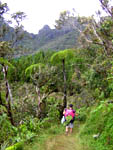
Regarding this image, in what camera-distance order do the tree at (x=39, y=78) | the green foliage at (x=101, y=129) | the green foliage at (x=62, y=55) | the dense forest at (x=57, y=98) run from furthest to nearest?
the tree at (x=39, y=78) < the green foliage at (x=62, y=55) < the dense forest at (x=57, y=98) < the green foliage at (x=101, y=129)

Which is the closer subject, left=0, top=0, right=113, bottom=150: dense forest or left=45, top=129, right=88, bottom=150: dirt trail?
left=45, top=129, right=88, bottom=150: dirt trail

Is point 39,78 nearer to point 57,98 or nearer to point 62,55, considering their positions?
point 62,55

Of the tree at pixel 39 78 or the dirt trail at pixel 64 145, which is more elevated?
the tree at pixel 39 78

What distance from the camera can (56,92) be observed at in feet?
32.0

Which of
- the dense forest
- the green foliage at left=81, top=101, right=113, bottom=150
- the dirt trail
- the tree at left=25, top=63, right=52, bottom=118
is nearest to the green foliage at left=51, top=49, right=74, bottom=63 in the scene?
the dense forest

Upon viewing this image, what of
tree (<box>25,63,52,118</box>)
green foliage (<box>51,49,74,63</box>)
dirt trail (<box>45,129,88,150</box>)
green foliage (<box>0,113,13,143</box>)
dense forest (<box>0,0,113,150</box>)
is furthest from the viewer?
tree (<box>25,63,52,118</box>)

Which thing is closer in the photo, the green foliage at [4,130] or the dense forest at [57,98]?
the dense forest at [57,98]

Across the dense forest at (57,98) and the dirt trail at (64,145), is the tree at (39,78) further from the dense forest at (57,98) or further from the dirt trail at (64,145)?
the dirt trail at (64,145)

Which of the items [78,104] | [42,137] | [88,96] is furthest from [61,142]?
[88,96]

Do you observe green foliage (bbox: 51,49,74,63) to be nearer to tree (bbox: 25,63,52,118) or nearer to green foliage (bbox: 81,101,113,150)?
tree (bbox: 25,63,52,118)

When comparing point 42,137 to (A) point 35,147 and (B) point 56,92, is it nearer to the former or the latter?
(A) point 35,147

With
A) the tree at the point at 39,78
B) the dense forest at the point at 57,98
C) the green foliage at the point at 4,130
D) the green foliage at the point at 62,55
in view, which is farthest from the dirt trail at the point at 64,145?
the green foliage at the point at 62,55

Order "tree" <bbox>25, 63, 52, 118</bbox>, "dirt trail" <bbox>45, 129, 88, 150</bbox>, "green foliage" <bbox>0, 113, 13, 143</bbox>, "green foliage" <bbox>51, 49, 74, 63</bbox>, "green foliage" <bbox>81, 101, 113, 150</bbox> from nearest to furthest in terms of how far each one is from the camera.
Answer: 1. "green foliage" <bbox>81, 101, 113, 150</bbox>
2. "dirt trail" <bbox>45, 129, 88, 150</bbox>
3. "green foliage" <bbox>0, 113, 13, 143</bbox>
4. "green foliage" <bbox>51, 49, 74, 63</bbox>
5. "tree" <bbox>25, 63, 52, 118</bbox>

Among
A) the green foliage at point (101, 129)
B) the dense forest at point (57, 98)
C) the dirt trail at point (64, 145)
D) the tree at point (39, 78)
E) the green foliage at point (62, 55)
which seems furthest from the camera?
the tree at point (39, 78)
